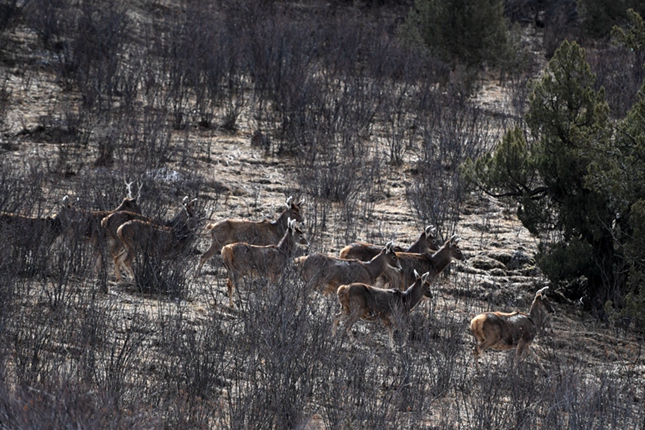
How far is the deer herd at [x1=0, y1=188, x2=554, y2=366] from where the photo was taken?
9.46 m

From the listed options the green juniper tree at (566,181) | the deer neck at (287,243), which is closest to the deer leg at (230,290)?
the deer neck at (287,243)

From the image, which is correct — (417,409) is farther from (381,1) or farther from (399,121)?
(381,1)

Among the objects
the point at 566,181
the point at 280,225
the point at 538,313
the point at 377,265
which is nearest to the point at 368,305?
the point at 377,265

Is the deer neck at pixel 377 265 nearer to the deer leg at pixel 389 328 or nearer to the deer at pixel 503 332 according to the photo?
the deer leg at pixel 389 328

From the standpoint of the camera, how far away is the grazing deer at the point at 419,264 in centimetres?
1109

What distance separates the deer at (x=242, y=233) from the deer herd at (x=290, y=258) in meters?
0.01

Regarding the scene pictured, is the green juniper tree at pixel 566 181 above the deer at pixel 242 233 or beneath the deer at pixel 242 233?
above

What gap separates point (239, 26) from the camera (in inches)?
931

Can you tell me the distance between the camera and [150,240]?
10469mm

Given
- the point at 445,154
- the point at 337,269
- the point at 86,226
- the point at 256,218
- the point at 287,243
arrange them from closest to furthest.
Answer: the point at 337,269 → the point at 287,243 → the point at 86,226 → the point at 256,218 → the point at 445,154

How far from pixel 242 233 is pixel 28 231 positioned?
8.73ft

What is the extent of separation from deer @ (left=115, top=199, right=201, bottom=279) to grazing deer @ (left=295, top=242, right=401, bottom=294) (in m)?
1.49

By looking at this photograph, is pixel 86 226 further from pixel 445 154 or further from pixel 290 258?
pixel 445 154

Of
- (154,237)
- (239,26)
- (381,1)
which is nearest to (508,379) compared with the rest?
(154,237)
